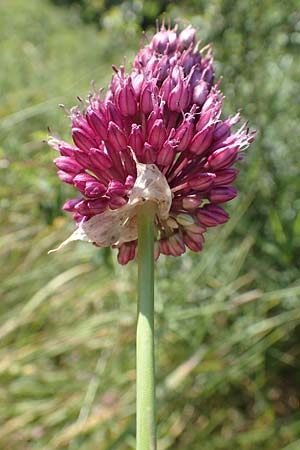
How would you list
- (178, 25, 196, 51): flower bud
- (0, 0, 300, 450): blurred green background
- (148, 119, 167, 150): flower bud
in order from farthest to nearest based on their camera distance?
(0, 0, 300, 450): blurred green background
(178, 25, 196, 51): flower bud
(148, 119, 167, 150): flower bud

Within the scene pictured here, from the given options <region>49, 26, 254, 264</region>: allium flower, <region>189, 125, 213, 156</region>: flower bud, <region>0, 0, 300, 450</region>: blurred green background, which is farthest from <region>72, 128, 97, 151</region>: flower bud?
<region>0, 0, 300, 450</region>: blurred green background

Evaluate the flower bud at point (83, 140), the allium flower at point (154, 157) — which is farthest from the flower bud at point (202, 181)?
the flower bud at point (83, 140)

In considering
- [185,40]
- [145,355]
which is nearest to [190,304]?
[185,40]

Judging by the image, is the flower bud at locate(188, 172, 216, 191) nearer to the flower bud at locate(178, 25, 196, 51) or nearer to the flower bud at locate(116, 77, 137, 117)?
the flower bud at locate(116, 77, 137, 117)

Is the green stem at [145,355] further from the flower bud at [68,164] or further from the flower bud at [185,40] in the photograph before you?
the flower bud at [185,40]

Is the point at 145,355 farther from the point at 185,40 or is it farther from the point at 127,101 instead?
the point at 185,40

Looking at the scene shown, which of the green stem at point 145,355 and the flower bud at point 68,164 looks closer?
the green stem at point 145,355

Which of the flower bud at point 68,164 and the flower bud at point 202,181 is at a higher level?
the flower bud at point 68,164
